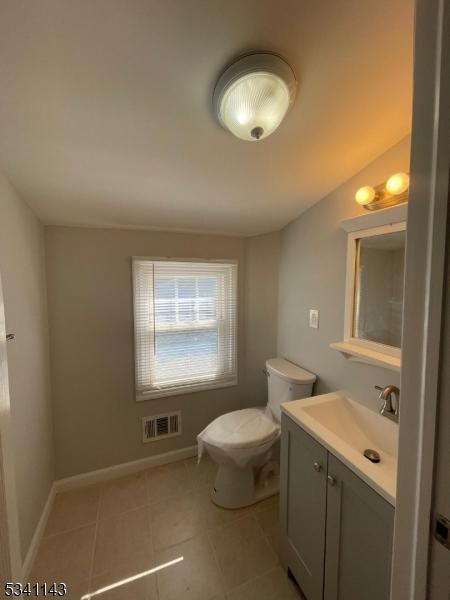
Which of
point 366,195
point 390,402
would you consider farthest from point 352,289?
point 390,402

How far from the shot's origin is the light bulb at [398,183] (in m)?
1.06

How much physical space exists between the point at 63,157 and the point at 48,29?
0.52 meters

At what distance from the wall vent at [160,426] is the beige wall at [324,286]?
1073 mm

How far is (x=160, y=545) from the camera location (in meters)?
1.40

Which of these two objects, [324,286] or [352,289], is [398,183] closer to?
[352,289]

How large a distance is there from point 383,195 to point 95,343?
201cm

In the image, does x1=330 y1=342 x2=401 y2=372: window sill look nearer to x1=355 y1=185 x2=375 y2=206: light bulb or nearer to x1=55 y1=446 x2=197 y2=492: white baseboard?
x1=355 y1=185 x2=375 y2=206: light bulb

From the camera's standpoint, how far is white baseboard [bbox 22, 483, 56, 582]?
1.23 m

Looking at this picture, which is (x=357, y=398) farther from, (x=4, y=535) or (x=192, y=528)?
(x=4, y=535)

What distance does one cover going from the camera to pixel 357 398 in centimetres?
139

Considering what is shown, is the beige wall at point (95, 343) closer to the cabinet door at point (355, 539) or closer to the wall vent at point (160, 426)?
the wall vent at point (160, 426)

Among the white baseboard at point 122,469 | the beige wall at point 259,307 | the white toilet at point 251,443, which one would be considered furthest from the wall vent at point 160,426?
the beige wall at point 259,307

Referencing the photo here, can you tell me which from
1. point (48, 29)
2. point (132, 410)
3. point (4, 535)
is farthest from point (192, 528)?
point (48, 29)

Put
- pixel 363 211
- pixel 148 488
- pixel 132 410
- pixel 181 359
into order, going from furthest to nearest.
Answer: pixel 181 359, pixel 132 410, pixel 148 488, pixel 363 211
